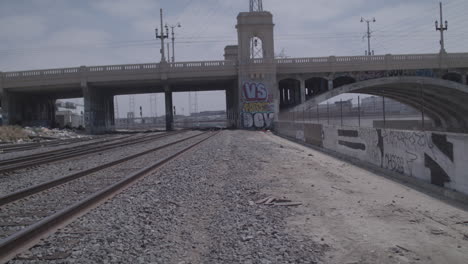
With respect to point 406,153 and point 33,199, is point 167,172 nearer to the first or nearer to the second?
point 33,199

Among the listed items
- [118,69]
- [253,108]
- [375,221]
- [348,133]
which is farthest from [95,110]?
[375,221]

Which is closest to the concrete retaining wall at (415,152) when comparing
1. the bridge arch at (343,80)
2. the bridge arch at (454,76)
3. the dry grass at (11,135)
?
the dry grass at (11,135)

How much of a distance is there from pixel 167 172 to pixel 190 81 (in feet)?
133

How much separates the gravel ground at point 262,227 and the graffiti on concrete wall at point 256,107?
38865 mm

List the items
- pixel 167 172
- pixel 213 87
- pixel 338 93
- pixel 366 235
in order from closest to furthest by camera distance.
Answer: pixel 366 235 < pixel 167 172 < pixel 338 93 < pixel 213 87

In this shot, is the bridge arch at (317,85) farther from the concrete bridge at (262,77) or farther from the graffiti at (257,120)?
the graffiti at (257,120)

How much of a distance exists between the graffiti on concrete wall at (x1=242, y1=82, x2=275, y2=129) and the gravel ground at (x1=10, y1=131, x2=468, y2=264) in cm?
→ 3886

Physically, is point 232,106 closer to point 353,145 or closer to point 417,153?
point 353,145

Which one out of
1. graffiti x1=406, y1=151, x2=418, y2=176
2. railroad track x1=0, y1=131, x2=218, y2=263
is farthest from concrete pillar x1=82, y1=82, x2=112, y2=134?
graffiti x1=406, y1=151, x2=418, y2=176

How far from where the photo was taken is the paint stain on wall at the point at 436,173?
8172 mm

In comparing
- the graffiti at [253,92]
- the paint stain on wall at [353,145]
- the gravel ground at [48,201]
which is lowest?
the gravel ground at [48,201]

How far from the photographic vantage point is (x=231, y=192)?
8422 mm

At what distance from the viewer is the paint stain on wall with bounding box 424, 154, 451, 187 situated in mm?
8172

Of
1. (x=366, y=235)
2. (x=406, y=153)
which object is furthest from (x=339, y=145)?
(x=366, y=235)
